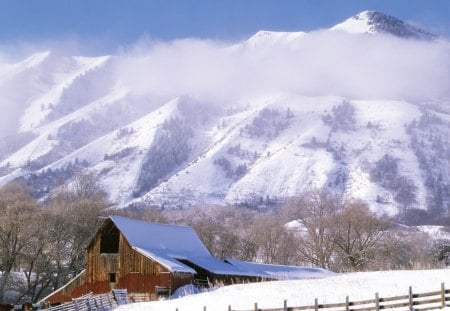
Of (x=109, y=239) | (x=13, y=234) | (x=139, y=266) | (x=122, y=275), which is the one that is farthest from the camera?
(x=13, y=234)

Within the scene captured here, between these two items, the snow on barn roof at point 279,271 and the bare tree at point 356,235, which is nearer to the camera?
the snow on barn roof at point 279,271

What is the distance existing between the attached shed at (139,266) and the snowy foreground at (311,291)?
38.6 ft

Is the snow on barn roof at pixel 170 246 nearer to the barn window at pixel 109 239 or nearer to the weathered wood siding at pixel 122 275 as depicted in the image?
the weathered wood siding at pixel 122 275

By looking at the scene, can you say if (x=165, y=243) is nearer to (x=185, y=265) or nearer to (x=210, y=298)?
(x=185, y=265)

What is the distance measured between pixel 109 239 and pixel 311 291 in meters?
31.3

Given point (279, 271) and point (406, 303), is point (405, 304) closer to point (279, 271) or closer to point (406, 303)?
point (406, 303)

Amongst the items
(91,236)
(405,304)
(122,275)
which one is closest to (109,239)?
(122,275)

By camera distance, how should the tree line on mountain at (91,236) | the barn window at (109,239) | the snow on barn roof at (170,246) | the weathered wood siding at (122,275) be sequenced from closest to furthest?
the weathered wood siding at (122,275), the snow on barn roof at (170,246), the barn window at (109,239), the tree line on mountain at (91,236)

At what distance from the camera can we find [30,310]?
70625 millimetres

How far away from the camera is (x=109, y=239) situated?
8100 centimetres

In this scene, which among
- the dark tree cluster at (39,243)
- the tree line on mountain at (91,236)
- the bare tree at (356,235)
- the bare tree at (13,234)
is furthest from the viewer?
the bare tree at (356,235)

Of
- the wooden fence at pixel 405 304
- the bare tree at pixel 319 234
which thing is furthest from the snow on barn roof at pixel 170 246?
the wooden fence at pixel 405 304

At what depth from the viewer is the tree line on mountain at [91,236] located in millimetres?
93062

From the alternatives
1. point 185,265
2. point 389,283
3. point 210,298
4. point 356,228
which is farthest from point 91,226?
point 389,283
